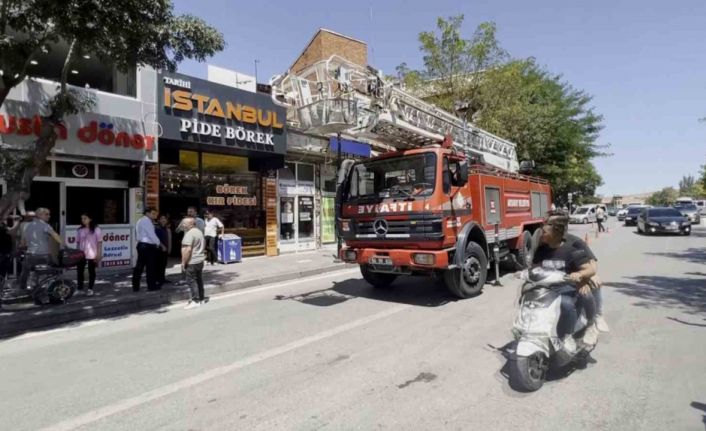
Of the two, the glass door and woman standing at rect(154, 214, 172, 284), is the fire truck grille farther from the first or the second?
the glass door

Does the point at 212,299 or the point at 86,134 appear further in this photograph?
the point at 86,134

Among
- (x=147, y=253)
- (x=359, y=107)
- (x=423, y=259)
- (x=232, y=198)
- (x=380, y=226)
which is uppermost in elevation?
(x=359, y=107)

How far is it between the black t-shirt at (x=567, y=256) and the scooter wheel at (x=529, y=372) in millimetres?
844

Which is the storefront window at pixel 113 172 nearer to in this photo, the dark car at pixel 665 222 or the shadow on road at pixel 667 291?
the shadow on road at pixel 667 291

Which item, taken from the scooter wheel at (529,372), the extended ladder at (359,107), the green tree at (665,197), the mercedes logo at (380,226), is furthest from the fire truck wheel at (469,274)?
the green tree at (665,197)

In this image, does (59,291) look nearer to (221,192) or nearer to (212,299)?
(212,299)

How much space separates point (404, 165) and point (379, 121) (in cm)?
136

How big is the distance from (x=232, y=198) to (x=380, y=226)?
793 cm

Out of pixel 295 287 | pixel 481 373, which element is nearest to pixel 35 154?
pixel 295 287

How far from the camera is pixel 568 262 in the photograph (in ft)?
14.0

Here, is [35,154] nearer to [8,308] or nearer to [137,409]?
[8,308]

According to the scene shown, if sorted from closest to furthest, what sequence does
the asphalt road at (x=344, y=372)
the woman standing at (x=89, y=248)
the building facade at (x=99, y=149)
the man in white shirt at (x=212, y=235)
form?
1. the asphalt road at (x=344, y=372)
2. the woman standing at (x=89, y=248)
3. the building facade at (x=99, y=149)
4. the man in white shirt at (x=212, y=235)

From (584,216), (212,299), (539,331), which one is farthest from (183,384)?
(584,216)

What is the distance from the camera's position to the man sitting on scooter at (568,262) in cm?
422
